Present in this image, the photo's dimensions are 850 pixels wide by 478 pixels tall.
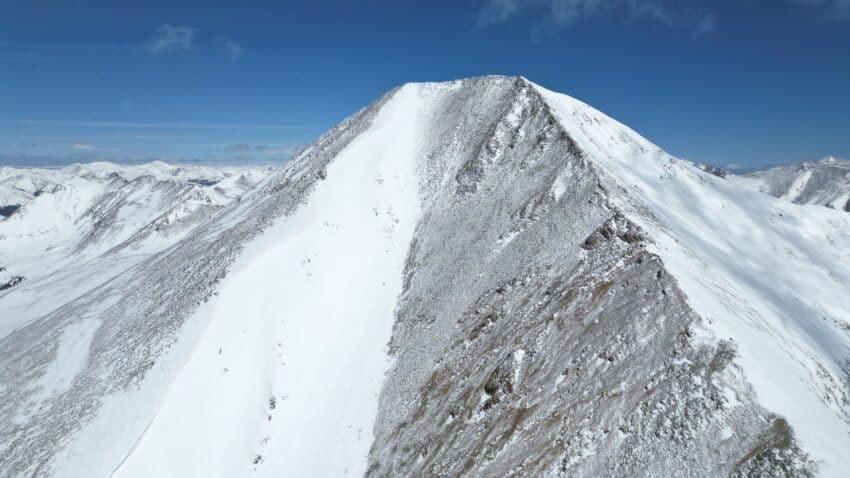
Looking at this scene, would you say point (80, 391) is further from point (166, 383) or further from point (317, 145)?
point (317, 145)

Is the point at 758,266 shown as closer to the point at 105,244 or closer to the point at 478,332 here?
the point at 478,332

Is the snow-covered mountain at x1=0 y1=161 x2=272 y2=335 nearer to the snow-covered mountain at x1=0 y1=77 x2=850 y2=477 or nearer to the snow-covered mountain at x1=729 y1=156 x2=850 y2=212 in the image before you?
the snow-covered mountain at x1=0 y1=77 x2=850 y2=477

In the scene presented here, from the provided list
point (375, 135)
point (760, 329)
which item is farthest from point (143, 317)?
point (760, 329)

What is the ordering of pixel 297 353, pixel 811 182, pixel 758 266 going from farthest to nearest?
pixel 811 182 → pixel 758 266 → pixel 297 353

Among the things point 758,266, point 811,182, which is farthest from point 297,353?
point 811,182

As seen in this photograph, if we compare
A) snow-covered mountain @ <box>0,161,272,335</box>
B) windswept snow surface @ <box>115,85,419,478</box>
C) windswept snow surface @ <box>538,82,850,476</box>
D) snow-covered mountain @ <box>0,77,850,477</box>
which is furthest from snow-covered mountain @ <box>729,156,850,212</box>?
snow-covered mountain @ <box>0,161,272,335</box>

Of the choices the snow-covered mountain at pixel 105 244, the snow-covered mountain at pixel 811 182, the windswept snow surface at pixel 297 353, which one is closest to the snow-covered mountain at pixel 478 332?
the windswept snow surface at pixel 297 353

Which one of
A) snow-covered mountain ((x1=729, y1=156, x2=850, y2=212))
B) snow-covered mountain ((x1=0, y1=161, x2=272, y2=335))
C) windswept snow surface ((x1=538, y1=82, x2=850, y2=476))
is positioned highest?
snow-covered mountain ((x1=729, y1=156, x2=850, y2=212))
